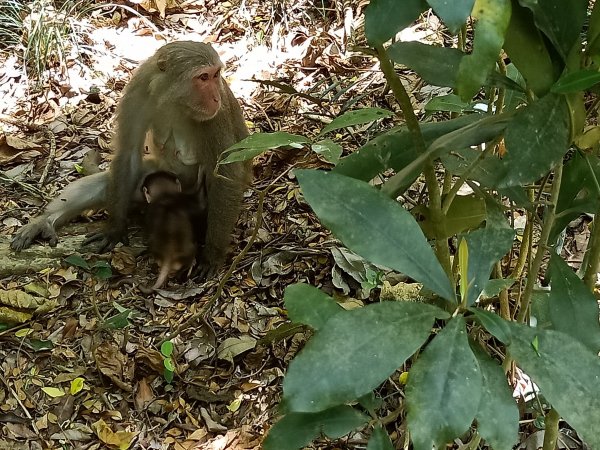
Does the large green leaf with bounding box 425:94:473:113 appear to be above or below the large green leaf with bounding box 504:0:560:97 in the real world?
below

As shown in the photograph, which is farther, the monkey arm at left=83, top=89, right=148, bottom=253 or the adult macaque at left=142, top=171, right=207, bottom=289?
the monkey arm at left=83, top=89, right=148, bottom=253

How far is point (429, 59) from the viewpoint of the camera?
1510mm

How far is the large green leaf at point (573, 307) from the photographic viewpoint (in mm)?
1563

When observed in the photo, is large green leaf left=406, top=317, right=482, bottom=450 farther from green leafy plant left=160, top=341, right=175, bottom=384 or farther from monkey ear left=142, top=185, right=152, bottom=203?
monkey ear left=142, top=185, right=152, bottom=203

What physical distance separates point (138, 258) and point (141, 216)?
330 millimetres

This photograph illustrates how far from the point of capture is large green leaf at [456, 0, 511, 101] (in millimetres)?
1078

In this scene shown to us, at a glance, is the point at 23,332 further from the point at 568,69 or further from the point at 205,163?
the point at 568,69

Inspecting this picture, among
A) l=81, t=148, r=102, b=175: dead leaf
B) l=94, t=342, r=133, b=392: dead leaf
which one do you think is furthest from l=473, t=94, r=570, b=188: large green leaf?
l=81, t=148, r=102, b=175: dead leaf

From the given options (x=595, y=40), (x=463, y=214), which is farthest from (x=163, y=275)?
→ (x=595, y=40)

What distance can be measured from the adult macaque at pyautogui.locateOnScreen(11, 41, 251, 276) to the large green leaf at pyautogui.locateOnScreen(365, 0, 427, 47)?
2.87 m

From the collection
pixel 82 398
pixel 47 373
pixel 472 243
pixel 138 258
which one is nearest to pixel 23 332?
pixel 47 373

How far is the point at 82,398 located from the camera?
11.1ft

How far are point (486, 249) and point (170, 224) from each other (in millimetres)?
2978

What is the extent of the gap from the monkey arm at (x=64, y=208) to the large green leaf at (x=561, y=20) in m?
3.50
